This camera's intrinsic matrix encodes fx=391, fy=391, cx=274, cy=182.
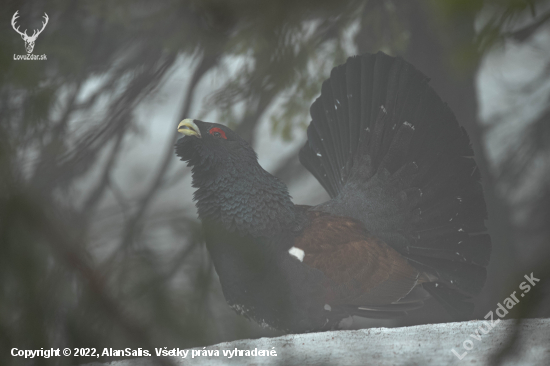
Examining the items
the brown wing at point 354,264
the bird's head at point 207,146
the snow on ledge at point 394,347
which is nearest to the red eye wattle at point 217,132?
the bird's head at point 207,146

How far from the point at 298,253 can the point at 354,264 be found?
166 mm

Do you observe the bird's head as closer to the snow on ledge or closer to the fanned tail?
the fanned tail

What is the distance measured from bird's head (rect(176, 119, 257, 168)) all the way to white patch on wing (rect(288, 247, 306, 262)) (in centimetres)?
28

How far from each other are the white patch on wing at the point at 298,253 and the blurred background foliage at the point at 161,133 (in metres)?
0.22

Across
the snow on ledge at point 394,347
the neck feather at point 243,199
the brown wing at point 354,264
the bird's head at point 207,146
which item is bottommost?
the snow on ledge at point 394,347

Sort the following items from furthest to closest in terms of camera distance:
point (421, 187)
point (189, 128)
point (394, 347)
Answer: point (421, 187) < point (189, 128) < point (394, 347)

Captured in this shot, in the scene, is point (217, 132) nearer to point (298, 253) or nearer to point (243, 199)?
point (243, 199)

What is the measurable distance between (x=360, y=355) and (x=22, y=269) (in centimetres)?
70

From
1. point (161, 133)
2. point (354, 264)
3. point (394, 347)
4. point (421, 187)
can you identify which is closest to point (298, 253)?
point (354, 264)

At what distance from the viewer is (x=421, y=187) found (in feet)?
4.00

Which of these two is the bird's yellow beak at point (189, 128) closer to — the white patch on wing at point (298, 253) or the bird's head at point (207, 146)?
the bird's head at point (207, 146)

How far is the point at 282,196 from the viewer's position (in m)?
1.16

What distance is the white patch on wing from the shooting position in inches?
43.2

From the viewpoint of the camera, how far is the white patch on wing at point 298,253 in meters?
1.10
